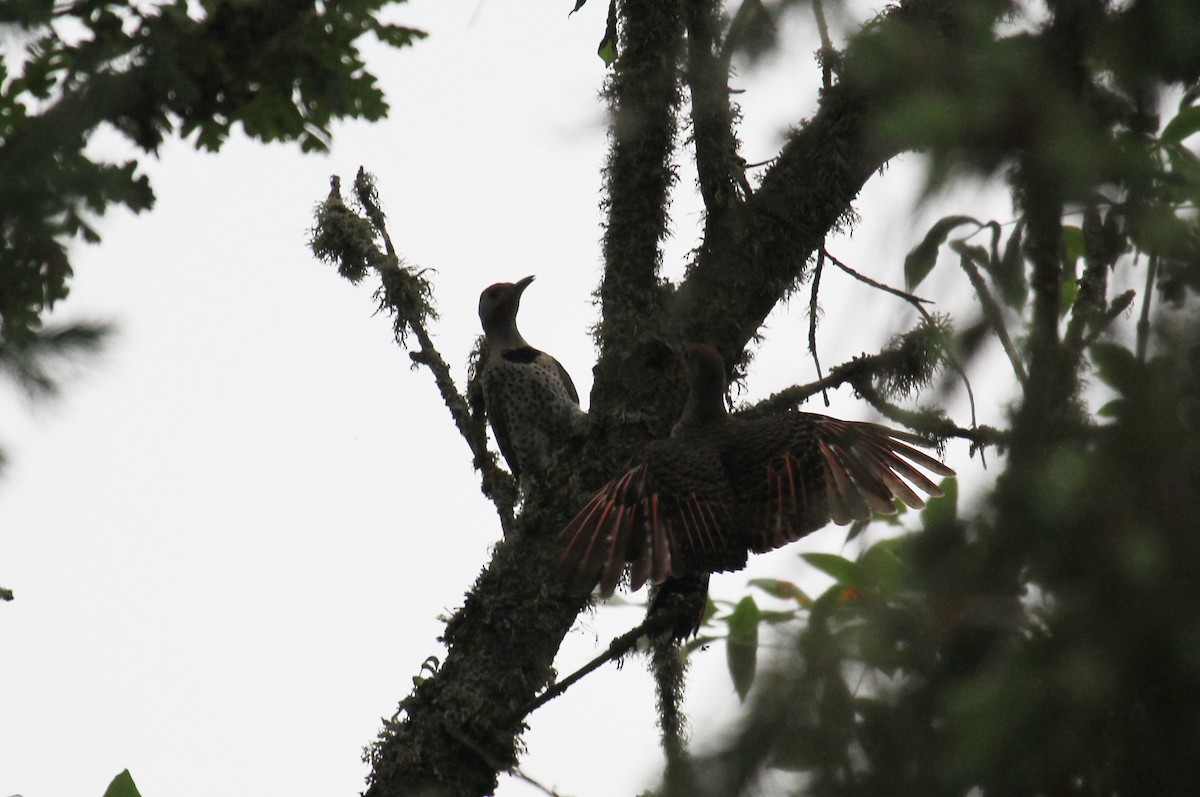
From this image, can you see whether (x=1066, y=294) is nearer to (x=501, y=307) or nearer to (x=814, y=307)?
(x=814, y=307)

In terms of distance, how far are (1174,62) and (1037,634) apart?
67 cm

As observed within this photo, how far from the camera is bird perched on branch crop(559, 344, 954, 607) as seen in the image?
148 inches

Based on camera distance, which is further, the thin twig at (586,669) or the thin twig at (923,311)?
the thin twig at (586,669)

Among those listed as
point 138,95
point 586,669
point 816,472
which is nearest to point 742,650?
point 138,95

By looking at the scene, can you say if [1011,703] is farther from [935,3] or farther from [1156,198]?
[935,3]

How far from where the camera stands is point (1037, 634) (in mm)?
1243

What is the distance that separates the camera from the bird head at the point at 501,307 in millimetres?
6832

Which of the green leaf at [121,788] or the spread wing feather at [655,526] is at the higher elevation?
the spread wing feather at [655,526]

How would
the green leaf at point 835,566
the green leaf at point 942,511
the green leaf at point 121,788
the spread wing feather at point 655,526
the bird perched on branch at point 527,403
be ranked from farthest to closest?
the bird perched on branch at point 527,403
the spread wing feather at point 655,526
the green leaf at point 121,788
the green leaf at point 835,566
the green leaf at point 942,511

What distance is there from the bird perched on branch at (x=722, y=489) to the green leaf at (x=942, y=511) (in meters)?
2.31

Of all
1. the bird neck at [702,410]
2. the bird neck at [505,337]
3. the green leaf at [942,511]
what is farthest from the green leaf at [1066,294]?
the bird neck at [505,337]

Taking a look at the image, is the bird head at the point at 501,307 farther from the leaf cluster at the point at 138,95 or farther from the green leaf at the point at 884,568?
the green leaf at the point at 884,568

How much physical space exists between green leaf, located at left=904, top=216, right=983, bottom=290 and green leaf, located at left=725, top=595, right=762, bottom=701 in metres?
0.52

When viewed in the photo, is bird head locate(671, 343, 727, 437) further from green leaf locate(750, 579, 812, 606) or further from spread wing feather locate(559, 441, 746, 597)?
green leaf locate(750, 579, 812, 606)
